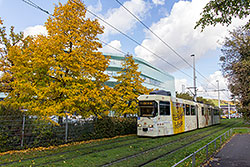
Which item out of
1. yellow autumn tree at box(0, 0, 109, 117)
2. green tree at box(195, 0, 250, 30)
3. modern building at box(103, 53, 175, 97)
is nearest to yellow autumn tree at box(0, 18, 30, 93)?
yellow autumn tree at box(0, 0, 109, 117)

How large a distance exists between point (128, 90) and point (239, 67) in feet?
44.2

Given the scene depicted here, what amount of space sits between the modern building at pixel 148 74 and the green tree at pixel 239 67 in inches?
1236

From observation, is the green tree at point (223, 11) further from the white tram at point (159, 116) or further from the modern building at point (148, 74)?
the modern building at point (148, 74)

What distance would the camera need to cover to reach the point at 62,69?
12617 mm

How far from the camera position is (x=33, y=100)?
11.7m

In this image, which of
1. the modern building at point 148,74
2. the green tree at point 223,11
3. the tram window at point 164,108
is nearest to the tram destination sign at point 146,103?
the tram window at point 164,108

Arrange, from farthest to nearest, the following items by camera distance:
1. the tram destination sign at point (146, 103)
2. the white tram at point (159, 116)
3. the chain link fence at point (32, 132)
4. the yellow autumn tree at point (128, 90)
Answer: the yellow autumn tree at point (128, 90) < the tram destination sign at point (146, 103) < the white tram at point (159, 116) < the chain link fence at point (32, 132)

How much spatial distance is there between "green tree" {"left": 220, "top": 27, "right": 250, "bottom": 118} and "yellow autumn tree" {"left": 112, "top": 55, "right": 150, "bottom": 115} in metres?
11.6

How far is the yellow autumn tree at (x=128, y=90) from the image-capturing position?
65.8ft

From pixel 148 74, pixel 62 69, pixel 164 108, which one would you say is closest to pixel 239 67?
pixel 164 108

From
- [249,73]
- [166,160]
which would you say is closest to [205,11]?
[166,160]

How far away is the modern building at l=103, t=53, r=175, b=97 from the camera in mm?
57072

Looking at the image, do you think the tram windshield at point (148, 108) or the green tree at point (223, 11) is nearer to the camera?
the green tree at point (223, 11)

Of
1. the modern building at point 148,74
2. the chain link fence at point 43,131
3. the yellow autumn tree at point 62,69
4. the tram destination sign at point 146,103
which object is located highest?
the modern building at point 148,74
